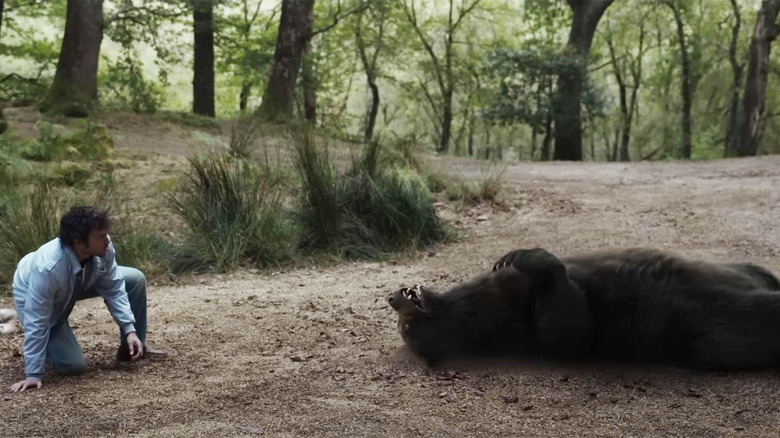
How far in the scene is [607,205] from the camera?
9.28 m

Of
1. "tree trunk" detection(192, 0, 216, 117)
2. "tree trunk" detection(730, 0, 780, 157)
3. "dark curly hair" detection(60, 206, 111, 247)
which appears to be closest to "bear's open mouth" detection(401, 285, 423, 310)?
"dark curly hair" detection(60, 206, 111, 247)

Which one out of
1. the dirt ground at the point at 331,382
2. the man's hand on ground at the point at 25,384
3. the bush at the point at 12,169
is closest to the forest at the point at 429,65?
the bush at the point at 12,169

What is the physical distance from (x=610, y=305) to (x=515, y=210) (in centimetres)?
570

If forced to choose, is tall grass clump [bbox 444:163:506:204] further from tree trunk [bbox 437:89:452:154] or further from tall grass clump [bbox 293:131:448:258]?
tree trunk [bbox 437:89:452:154]

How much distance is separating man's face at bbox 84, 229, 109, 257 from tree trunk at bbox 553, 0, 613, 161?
16142 mm

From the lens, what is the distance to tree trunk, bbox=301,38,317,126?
727 inches

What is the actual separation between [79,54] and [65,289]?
11.7 meters

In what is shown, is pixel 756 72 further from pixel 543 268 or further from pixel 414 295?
pixel 414 295

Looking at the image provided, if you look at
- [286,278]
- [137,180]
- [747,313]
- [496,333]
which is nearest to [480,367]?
[496,333]

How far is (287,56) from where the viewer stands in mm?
16641

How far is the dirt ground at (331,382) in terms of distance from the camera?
3.09m

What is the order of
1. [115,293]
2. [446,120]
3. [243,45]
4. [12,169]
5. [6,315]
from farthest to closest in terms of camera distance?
[446,120], [243,45], [12,169], [6,315], [115,293]

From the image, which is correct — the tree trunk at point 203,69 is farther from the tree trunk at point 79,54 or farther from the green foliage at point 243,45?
the tree trunk at point 79,54

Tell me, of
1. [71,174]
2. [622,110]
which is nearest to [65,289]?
[71,174]
